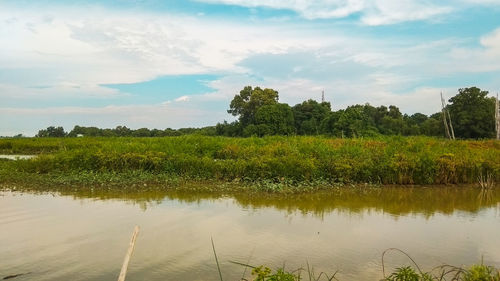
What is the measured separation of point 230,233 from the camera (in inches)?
228

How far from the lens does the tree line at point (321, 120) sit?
26.4m

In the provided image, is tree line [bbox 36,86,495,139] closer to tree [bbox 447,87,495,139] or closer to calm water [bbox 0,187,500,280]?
tree [bbox 447,87,495,139]

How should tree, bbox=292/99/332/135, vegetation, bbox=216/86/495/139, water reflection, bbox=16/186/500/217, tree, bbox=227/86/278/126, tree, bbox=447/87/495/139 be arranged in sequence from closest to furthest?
water reflection, bbox=16/186/500/217
vegetation, bbox=216/86/495/139
tree, bbox=447/87/495/139
tree, bbox=292/99/332/135
tree, bbox=227/86/278/126

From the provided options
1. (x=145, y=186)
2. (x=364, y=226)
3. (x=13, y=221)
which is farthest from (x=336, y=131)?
(x=13, y=221)

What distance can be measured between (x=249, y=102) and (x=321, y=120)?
27.1 ft

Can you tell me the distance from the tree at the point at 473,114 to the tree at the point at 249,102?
15522mm

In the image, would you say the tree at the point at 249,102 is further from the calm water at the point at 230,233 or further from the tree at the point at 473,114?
the calm water at the point at 230,233

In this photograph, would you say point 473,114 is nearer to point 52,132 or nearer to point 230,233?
point 230,233

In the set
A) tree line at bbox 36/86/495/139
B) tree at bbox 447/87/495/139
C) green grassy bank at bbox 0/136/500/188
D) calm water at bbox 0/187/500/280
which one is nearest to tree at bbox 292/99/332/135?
tree line at bbox 36/86/495/139

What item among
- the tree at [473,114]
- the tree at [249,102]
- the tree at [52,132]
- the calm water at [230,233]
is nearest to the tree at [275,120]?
A: the tree at [249,102]

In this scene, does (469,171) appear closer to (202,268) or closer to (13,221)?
(202,268)

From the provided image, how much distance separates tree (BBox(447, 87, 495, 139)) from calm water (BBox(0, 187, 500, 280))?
2451 centimetres

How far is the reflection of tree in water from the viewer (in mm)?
7829

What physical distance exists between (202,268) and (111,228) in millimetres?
2246
